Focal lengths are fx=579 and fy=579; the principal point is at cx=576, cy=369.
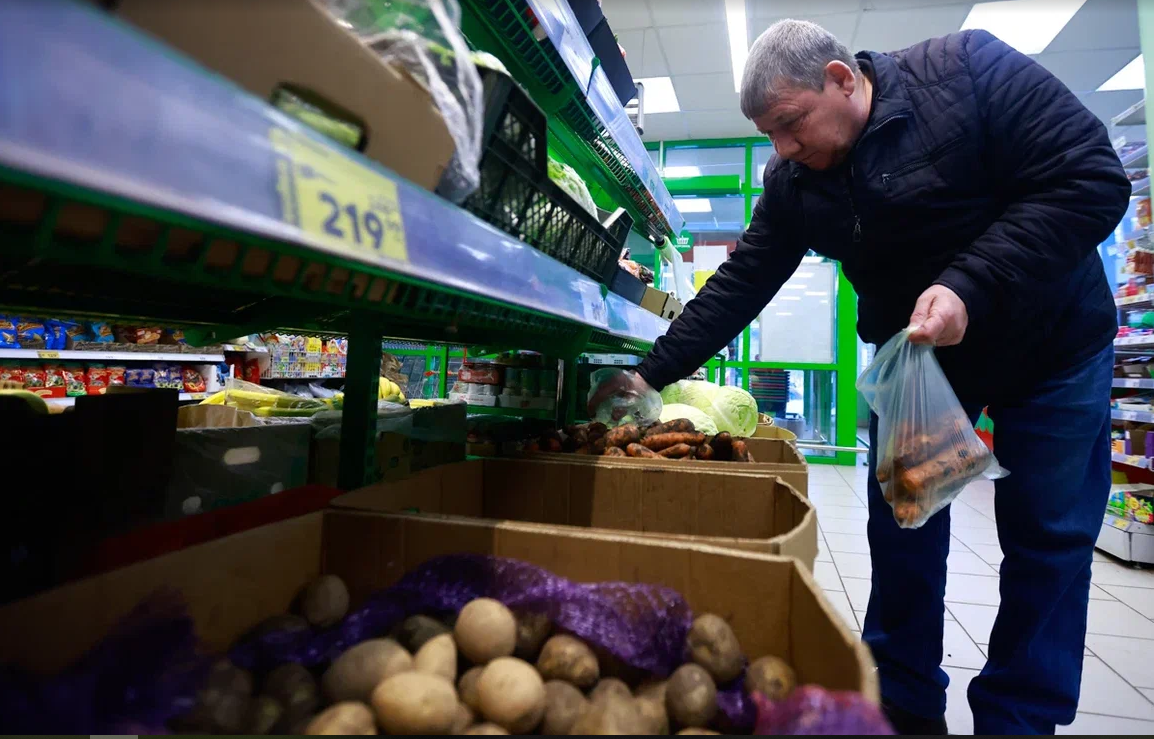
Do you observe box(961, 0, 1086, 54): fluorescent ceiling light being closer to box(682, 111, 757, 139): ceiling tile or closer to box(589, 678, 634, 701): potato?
box(682, 111, 757, 139): ceiling tile

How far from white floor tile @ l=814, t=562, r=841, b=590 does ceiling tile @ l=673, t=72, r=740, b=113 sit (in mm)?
5060

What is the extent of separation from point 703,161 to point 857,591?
6.90m

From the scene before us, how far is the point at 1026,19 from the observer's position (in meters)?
4.72

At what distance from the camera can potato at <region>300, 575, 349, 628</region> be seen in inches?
29.9

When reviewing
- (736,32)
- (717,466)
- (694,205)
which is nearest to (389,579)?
(717,466)

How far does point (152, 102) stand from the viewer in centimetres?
33

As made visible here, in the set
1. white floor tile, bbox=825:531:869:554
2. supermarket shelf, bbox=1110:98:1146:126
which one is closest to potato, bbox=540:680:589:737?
white floor tile, bbox=825:531:869:554

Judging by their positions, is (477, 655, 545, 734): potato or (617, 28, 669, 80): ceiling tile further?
(617, 28, 669, 80): ceiling tile

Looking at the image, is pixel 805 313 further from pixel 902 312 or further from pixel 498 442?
pixel 498 442

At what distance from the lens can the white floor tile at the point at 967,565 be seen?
2.94m

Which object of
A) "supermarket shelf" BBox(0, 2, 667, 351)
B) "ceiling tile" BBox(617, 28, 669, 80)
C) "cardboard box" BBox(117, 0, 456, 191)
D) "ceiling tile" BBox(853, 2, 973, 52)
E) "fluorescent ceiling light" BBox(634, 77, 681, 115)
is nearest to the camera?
"supermarket shelf" BBox(0, 2, 667, 351)

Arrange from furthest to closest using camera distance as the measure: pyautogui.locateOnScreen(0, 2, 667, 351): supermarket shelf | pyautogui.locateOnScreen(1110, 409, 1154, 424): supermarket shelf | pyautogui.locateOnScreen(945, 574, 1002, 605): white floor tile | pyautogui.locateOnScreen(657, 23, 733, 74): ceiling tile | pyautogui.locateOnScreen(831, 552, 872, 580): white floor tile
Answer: pyautogui.locateOnScreen(657, 23, 733, 74): ceiling tile
pyautogui.locateOnScreen(1110, 409, 1154, 424): supermarket shelf
pyautogui.locateOnScreen(831, 552, 872, 580): white floor tile
pyautogui.locateOnScreen(945, 574, 1002, 605): white floor tile
pyautogui.locateOnScreen(0, 2, 667, 351): supermarket shelf

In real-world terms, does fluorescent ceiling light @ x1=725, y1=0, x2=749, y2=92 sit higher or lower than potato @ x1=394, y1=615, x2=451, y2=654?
higher

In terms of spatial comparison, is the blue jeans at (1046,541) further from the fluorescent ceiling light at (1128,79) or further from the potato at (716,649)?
the fluorescent ceiling light at (1128,79)
